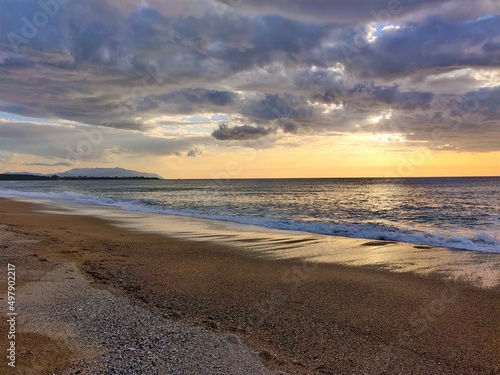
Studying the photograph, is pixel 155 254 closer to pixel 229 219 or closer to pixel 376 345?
pixel 376 345

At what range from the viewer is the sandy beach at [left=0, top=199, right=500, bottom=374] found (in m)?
4.46

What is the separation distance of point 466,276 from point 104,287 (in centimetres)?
870

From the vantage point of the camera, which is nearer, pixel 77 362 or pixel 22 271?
pixel 77 362

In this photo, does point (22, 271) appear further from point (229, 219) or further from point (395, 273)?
point (229, 219)

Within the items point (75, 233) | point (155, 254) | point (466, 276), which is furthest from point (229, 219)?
point (466, 276)

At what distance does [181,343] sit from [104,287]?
10.8ft

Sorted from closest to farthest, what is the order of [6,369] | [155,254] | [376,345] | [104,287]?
[6,369] → [376,345] → [104,287] → [155,254]

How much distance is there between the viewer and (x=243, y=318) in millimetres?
6035

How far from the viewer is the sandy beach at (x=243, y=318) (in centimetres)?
446

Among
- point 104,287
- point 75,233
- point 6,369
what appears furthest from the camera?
point 75,233

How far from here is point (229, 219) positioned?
82.4 ft

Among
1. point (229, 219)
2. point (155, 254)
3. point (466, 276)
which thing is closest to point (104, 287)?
point (155, 254)

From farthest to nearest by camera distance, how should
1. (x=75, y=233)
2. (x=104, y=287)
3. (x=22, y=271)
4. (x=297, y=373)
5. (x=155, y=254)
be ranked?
(x=75, y=233) → (x=155, y=254) → (x=22, y=271) → (x=104, y=287) → (x=297, y=373)

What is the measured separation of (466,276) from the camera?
941 centimetres
